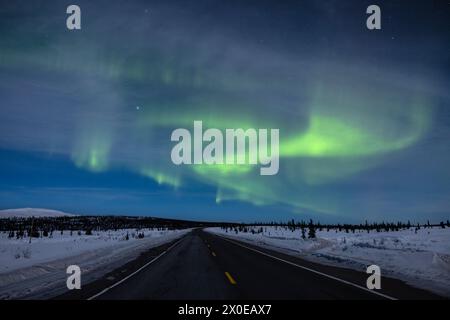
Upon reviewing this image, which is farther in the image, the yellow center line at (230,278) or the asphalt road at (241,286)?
the yellow center line at (230,278)

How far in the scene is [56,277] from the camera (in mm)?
11719

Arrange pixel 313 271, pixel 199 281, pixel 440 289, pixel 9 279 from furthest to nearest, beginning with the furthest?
pixel 313 271
pixel 9 279
pixel 199 281
pixel 440 289

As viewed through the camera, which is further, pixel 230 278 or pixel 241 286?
pixel 230 278

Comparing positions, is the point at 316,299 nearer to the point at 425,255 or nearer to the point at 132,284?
the point at 132,284

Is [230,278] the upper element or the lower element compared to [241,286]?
lower

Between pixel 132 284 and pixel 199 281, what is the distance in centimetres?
196

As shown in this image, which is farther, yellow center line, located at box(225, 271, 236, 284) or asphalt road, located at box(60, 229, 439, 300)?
yellow center line, located at box(225, 271, 236, 284)

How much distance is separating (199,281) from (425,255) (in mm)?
11238
